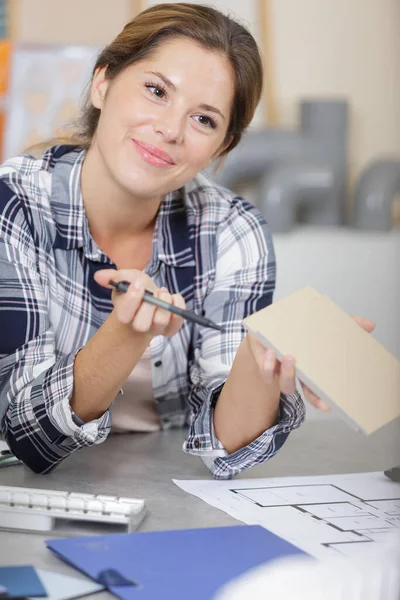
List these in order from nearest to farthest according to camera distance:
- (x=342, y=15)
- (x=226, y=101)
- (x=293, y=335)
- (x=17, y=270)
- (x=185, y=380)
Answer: (x=293, y=335) → (x=17, y=270) → (x=226, y=101) → (x=185, y=380) → (x=342, y=15)

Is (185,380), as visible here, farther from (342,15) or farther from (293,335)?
(342,15)

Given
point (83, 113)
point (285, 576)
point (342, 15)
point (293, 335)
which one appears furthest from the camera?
point (342, 15)

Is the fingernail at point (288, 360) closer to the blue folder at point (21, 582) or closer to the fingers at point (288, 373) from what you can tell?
the fingers at point (288, 373)

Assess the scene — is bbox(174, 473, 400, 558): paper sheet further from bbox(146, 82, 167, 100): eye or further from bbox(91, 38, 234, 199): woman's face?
bbox(146, 82, 167, 100): eye

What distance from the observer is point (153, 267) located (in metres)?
1.48

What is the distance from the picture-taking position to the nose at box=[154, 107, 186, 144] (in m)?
1.32

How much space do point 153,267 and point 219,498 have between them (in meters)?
0.50

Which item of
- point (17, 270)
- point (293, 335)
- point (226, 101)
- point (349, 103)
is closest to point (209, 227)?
point (226, 101)

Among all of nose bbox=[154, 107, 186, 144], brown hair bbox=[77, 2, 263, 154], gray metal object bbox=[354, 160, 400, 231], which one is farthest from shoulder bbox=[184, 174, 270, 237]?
gray metal object bbox=[354, 160, 400, 231]

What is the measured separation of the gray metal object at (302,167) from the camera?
13.3ft

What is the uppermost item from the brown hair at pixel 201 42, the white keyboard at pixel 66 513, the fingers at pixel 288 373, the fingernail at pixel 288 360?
the brown hair at pixel 201 42

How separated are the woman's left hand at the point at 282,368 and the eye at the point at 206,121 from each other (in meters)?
0.41

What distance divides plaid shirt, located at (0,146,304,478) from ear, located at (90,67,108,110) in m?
0.10

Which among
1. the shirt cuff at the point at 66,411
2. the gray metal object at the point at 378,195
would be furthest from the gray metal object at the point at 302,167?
the shirt cuff at the point at 66,411
